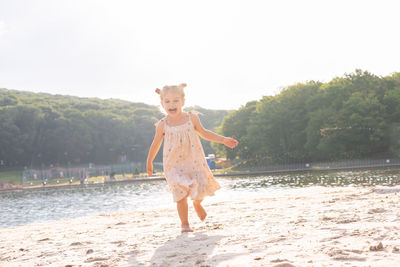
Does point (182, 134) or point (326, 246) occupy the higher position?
point (182, 134)

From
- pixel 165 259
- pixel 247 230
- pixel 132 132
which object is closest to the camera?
pixel 165 259

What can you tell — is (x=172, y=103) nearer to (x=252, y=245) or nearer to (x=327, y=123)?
(x=252, y=245)

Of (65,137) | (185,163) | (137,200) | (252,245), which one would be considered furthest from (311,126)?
(65,137)

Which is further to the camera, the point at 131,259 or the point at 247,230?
the point at 247,230

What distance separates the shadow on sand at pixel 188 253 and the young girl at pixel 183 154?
75 cm

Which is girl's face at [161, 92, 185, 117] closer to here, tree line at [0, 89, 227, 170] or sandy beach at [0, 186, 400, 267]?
sandy beach at [0, 186, 400, 267]

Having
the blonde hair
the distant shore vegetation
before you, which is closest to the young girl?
the blonde hair

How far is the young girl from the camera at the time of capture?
225 inches

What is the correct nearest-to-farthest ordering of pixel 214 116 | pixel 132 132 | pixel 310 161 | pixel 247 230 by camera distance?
pixel 247 230 < pixel 310 161 < pixel 132 132 < pixel 214 116

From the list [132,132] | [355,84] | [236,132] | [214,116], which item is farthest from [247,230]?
[214,116]

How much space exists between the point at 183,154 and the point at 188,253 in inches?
82.7

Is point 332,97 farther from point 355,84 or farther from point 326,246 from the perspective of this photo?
point 326,246

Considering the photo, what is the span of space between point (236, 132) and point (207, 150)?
4839cm

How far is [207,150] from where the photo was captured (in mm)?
110000
